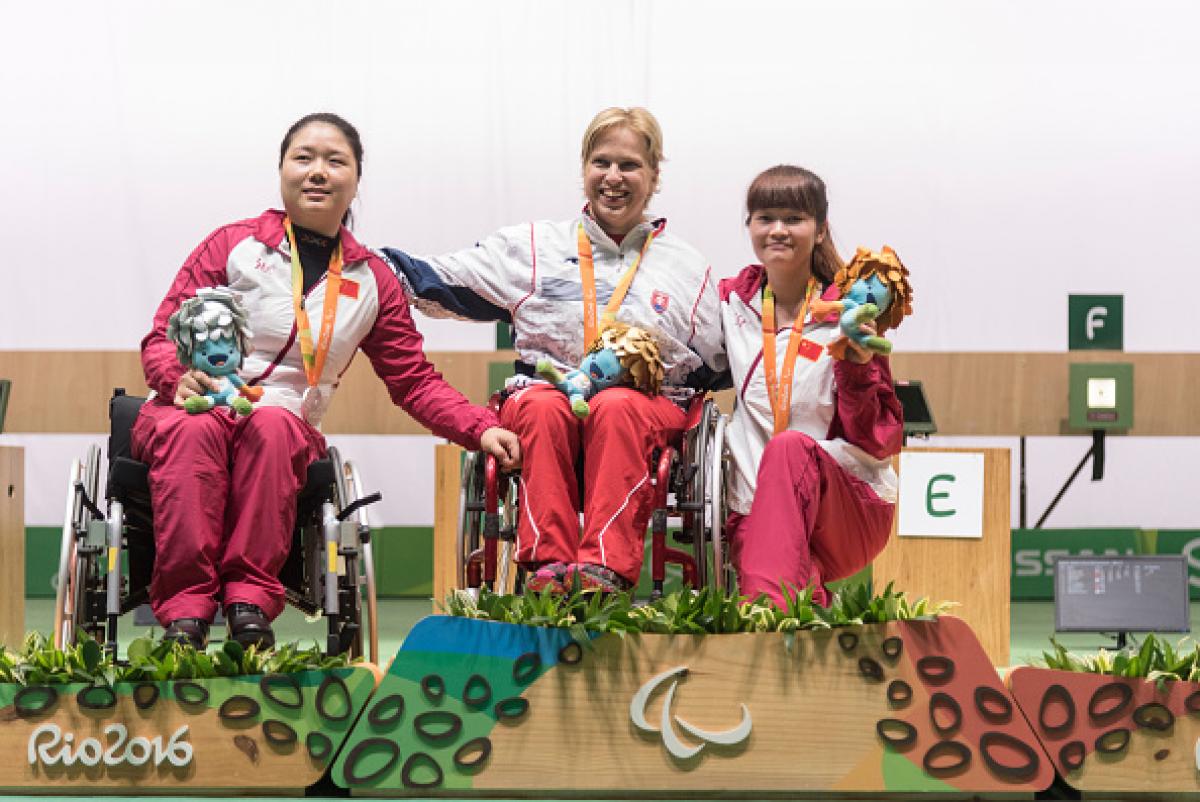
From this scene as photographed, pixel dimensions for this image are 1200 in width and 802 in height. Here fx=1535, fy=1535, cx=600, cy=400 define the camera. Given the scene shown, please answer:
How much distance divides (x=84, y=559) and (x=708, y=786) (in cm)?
123

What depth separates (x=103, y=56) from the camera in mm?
6180

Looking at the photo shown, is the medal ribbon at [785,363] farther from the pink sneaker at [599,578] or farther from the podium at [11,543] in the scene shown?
the podium at [11,543]

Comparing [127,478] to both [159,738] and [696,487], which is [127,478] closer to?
[159,738]

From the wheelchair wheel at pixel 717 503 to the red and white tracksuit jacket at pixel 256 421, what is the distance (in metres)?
0.45

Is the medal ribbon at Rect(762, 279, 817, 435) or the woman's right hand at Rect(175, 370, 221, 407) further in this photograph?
the medal ribbon at Rect(762, 279, 817, 435)

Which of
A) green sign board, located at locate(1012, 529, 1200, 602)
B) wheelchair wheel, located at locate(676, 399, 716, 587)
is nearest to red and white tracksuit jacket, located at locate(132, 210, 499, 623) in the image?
wheelchair wheel, located at locate(676, 399, 716, 587)

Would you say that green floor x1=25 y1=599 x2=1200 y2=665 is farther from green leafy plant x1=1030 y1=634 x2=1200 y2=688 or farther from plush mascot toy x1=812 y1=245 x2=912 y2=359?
green leafy plant x1=1030 y1=634 x2=1200 y2=688

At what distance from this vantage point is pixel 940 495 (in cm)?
432

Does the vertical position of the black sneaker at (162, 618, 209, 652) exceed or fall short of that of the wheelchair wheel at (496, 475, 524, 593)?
it falls short

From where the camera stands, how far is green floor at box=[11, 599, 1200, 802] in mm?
4797

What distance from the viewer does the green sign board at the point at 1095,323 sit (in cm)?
605

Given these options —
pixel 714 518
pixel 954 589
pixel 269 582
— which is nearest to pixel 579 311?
pixel 714 518

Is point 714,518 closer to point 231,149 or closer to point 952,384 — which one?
point 952,384

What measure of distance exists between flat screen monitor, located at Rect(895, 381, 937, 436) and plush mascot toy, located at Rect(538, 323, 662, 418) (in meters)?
1.80
